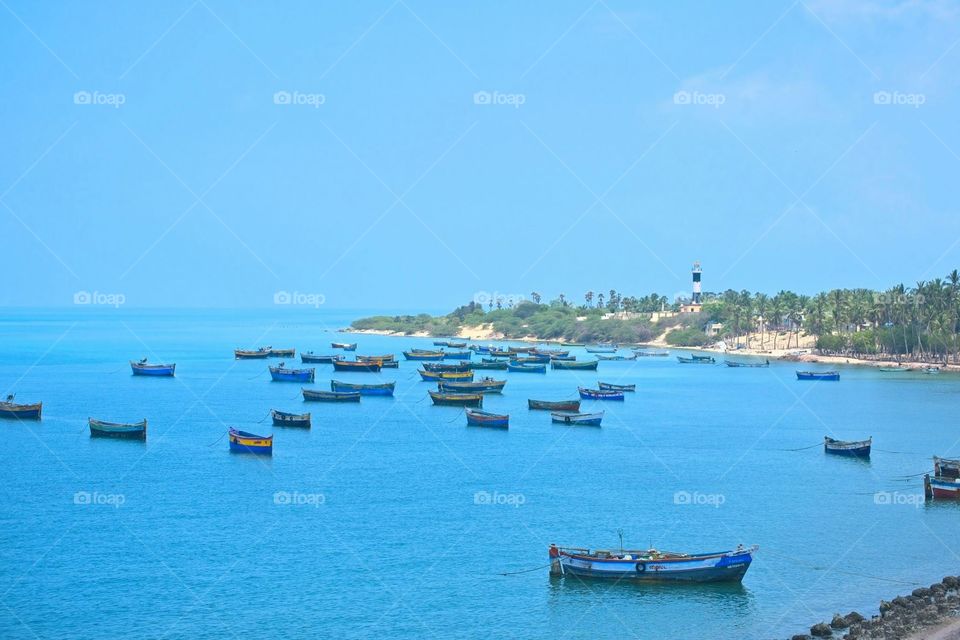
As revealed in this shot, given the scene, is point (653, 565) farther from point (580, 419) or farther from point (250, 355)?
point (250, 355)

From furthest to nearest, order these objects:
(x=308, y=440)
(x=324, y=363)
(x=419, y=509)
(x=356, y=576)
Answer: (x=324, y=363) → (x=308, y=440) → (x=419, y=509) → (x=356, y=576)

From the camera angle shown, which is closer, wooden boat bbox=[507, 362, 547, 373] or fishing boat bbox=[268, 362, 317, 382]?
fishing boat bbox=[268, 362, 317, 382]

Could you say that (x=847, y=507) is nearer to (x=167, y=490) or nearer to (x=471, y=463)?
(x=471, y=463)

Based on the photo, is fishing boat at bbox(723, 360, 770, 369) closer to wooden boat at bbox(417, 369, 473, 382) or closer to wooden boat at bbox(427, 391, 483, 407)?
wooden boat at bbox(417, 369, 473, 382)

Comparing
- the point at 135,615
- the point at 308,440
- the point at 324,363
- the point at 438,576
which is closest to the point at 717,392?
the point at 308,440

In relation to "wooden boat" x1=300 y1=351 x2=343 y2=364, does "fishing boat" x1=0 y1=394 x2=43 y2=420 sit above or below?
below

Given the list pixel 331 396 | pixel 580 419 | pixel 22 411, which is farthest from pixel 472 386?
pixel 22 411

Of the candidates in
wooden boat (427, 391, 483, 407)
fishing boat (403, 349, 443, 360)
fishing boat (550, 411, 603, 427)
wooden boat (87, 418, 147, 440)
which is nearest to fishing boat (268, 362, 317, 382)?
wooden boat (427, 391, 483, 407)
